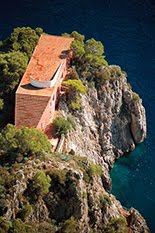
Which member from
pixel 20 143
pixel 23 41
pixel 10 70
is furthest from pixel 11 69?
pixel 20 143

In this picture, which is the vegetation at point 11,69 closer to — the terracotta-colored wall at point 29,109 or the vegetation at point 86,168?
the terracotta-colored wall at point 29,109

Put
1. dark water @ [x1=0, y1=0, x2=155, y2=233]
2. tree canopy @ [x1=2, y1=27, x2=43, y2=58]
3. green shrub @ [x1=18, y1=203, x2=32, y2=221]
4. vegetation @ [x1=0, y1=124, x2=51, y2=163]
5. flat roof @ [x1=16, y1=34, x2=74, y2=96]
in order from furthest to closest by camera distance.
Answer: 1. dark water @ [x1=0, y1=0, x2=155, y2=233]
2. tree canopy @ [x1=2, y1=27, x2=43, y2=58]
3. flat roof @ [x1=16, y1=34, x2=74, y2=96]
4. vegetation @ [x1=0, y1=124, x2=51, y2=163]
5. green shrub @ [x1=18, y1=203, x2=32, y2=221]

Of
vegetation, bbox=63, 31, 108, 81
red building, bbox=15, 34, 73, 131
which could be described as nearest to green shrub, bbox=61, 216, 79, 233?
red building, bbox=15, 34, 73, 131

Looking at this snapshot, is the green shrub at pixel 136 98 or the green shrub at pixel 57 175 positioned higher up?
the green shrub at pixel 57 175

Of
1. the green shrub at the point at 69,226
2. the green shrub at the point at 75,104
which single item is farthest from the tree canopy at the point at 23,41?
the green shrub at the point at 69,226

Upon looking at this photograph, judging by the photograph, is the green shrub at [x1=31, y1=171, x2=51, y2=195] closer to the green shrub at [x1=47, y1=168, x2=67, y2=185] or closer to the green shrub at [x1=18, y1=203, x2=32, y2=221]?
the green shrub at [x1=47, y1=168, x2=67, y2=185]

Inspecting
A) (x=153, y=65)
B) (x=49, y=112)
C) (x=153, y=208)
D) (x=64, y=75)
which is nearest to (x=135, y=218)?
(x=153, y=208)
